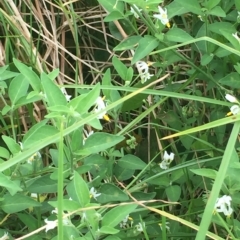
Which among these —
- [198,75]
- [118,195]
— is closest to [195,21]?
[198,75]

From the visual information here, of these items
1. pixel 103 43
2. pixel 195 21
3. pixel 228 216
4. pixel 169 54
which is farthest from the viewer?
pixel 103 43

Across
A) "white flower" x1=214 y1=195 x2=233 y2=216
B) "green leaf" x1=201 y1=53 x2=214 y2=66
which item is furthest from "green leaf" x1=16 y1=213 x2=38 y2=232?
"green leaf" x1=201 y1=53 x2=214 y2=66

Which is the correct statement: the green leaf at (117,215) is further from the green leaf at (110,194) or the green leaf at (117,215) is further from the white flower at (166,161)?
the white flower at (166,161)

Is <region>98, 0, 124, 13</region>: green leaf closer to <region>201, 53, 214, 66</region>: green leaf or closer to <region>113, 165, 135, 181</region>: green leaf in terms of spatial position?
<region>201, 53, 214, 66</region>: green leaf

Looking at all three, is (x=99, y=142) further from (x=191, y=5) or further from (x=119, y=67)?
(x=191, y=5)

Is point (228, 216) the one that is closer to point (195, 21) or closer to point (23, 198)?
point (23, 198)
